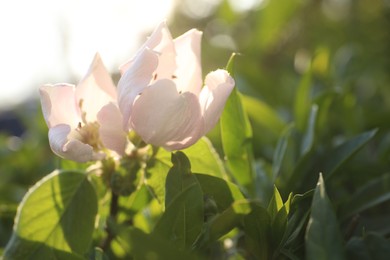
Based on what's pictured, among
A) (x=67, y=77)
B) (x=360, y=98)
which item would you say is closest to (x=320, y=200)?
(x=360, y=98)

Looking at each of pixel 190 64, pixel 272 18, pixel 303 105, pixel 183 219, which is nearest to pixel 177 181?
pixel 183 219

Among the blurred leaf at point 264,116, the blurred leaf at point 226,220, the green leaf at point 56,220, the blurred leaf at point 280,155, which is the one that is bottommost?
the blurred leaf at point 264,116

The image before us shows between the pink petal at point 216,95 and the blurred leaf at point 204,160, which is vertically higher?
the pink petal at point 216,95

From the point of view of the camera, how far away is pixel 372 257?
69cm

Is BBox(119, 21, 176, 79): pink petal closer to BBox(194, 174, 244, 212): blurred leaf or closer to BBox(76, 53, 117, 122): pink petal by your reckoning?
BBox(76, 53, 117, 122): pink petal

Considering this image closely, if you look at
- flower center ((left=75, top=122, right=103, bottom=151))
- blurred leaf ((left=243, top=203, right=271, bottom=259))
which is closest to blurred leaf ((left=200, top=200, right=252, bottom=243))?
blurred leaf ((left=243, top=203, right=271, bottom=259))

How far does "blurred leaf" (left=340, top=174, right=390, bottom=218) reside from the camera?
3.09 ft

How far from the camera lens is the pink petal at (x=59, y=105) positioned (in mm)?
814

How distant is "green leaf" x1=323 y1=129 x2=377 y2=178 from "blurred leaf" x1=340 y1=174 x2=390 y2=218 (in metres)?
0.06

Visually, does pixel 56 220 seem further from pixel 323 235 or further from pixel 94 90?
pixel 323 235

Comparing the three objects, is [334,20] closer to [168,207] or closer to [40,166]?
[40,166]

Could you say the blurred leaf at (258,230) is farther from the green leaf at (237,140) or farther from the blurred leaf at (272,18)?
the blurred leaf at (272,18)

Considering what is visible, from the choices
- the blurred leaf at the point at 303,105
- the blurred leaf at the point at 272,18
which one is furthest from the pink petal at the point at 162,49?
the blurred leaf at the point at 272,18

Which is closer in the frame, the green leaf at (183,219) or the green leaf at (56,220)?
the green leaf at (183,219)
